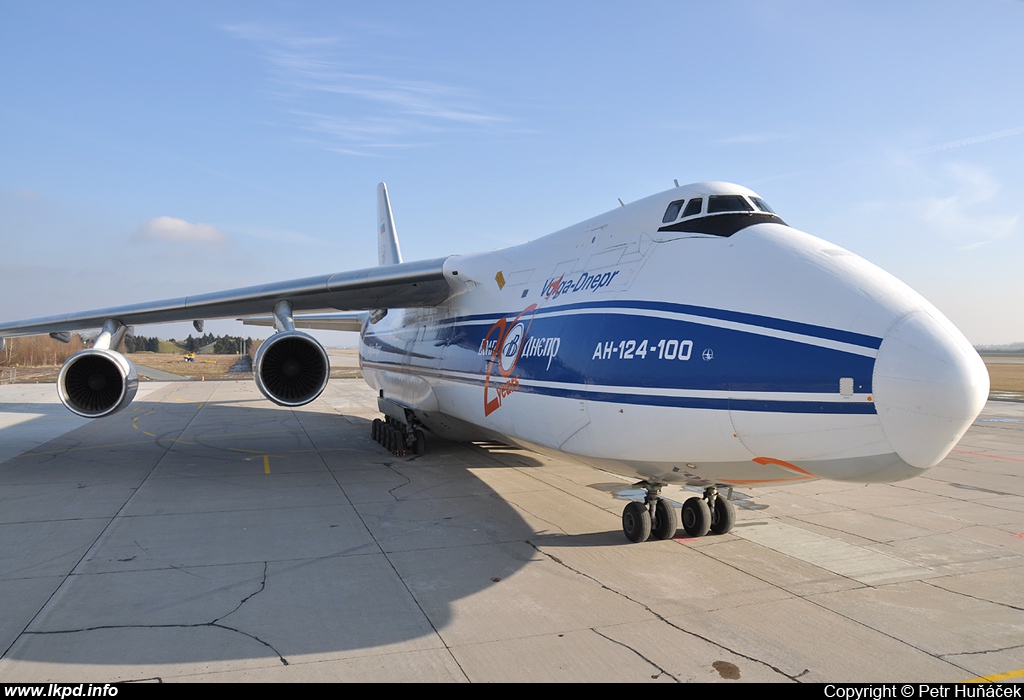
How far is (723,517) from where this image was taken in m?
7.70

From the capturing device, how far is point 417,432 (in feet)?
43.9

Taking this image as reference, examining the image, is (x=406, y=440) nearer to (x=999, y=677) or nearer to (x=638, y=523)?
(x=638, y=523)

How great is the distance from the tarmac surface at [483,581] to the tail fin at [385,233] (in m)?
9.24

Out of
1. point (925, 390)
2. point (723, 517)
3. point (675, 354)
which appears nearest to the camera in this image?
point (925, 390)

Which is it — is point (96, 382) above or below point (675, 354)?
below

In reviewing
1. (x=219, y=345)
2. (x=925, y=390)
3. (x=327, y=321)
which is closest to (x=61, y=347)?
(x=219, y=345)

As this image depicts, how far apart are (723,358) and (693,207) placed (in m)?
1.96

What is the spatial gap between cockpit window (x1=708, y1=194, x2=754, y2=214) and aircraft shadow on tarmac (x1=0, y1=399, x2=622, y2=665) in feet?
12.0

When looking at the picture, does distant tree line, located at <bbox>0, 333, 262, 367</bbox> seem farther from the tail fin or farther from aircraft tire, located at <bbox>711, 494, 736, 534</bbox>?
aircraft tire, located at <bbox>711, 494, 736, 534</bbox>

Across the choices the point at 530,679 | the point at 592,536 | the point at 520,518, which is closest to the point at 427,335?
the point at 520,518

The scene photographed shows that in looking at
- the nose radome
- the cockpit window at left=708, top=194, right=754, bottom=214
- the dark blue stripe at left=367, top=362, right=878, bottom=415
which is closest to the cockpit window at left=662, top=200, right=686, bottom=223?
the cockpit window at left=708, top=194, right=754, bottom=214

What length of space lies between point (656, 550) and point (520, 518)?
1936mm

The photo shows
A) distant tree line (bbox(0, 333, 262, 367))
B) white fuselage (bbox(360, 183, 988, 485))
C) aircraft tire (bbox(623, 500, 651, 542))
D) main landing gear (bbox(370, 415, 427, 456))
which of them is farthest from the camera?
distant tree line (bbox(0, 333, 262, 367))

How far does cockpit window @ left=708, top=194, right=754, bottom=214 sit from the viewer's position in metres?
6.42
